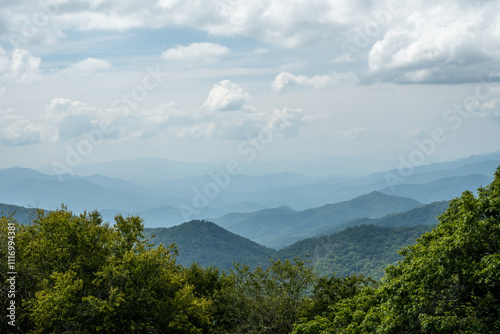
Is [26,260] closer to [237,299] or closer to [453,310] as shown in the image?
[237,299]

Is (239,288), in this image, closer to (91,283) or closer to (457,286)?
(91,283)

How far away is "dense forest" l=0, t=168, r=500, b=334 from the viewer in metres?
17.9

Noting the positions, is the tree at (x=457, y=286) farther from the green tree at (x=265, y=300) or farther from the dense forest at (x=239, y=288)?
the green tree at (x=265, y=300)

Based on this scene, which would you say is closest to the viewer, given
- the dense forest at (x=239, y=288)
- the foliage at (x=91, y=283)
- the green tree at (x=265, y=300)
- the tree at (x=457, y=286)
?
the tree at (x=457, y=286)

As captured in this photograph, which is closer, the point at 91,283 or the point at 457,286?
the point at 457,286

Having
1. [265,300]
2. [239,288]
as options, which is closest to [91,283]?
[265,300]

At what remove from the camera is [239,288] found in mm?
35812

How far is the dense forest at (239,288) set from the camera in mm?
17875

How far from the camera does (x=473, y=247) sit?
58.7 ft

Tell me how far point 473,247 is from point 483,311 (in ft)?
8.94

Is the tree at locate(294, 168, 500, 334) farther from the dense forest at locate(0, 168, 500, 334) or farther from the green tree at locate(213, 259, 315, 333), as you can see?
the green tree at locate(213, 259, 315, 333)

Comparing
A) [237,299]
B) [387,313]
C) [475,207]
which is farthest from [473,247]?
[237,299]

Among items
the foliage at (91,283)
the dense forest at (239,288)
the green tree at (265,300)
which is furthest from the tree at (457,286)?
the foliage at (91,283)

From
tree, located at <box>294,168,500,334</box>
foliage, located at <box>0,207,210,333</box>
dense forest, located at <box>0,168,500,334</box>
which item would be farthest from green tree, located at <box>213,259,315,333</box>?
tree, located at <box>294,168,500,334</box>
